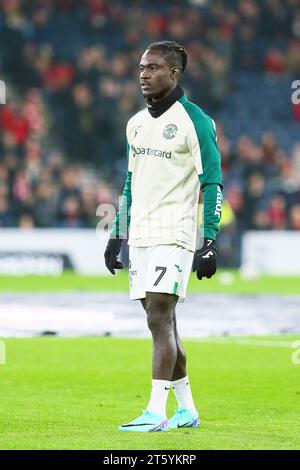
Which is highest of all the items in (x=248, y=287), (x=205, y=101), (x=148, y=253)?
(x=205, y=101)

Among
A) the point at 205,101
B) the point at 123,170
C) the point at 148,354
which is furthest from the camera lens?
the point at 205,101

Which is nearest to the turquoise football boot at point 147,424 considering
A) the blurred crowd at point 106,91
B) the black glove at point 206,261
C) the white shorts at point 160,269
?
the white shorts at point 160,269

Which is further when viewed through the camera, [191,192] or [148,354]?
[148,354]

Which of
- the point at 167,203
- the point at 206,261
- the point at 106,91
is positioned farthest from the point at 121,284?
the point at 206,261

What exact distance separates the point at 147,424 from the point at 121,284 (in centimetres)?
1566

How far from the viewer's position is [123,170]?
96.6 ft

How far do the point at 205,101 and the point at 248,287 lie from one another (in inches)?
387

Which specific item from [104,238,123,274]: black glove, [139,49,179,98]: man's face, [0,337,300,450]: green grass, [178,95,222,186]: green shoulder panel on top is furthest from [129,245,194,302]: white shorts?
[139,49,179,98]: man's face

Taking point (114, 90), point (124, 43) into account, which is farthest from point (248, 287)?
point (124, 43)

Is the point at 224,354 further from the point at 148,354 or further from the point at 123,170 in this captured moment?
the point at 123,170

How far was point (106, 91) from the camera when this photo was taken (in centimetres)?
3017

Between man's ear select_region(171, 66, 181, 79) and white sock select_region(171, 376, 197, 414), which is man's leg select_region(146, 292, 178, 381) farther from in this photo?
man's ear select_region(171, 66, 181, 79)

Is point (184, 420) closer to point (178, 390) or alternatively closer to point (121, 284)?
point (178, 390)

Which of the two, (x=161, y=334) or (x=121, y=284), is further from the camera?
(x=121, y=284)
